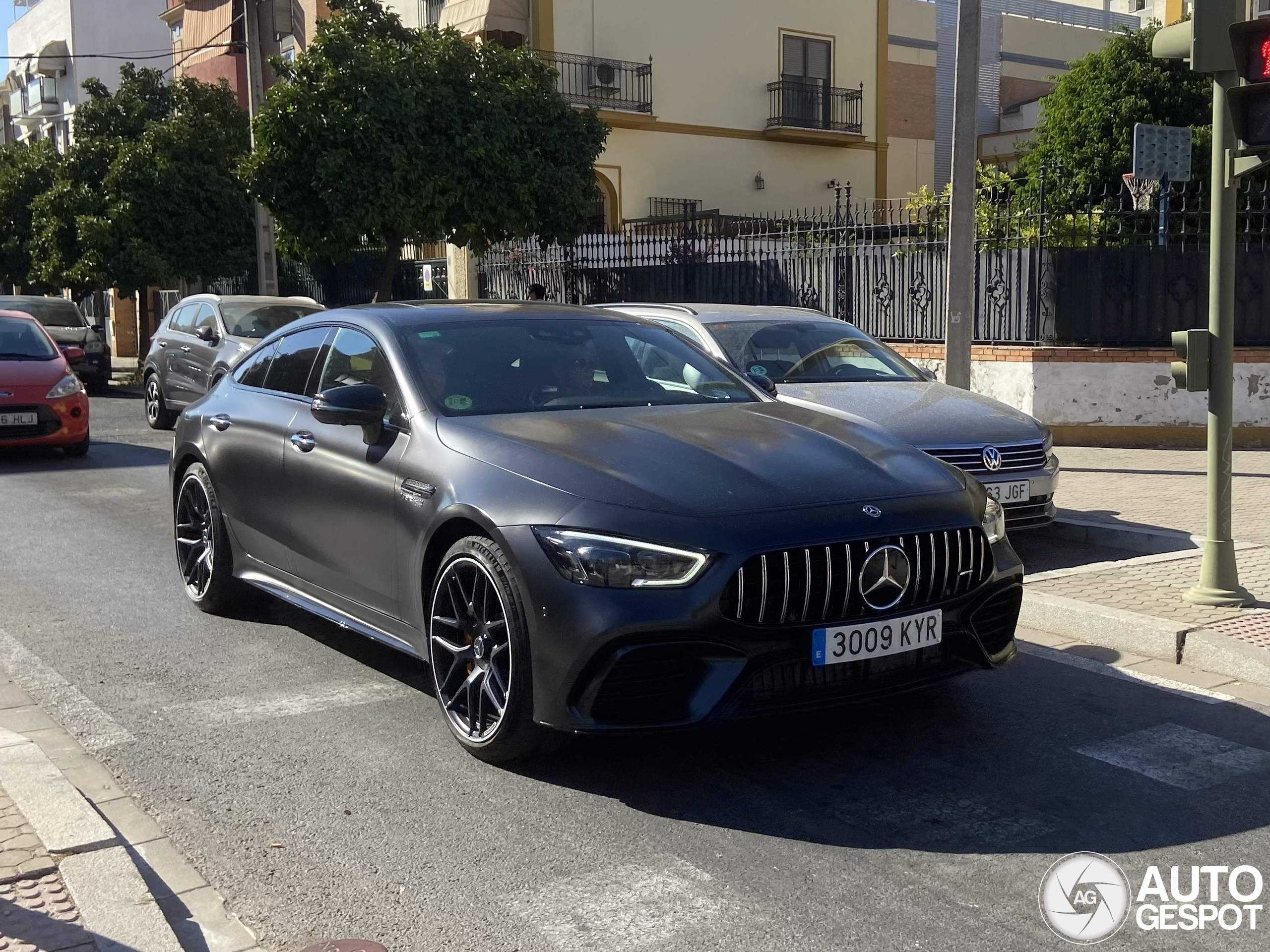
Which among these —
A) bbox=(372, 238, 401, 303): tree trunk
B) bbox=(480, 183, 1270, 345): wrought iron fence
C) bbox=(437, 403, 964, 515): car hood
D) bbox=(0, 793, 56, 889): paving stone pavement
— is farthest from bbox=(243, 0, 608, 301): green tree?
bbox=(0, 793, 56, 889): paving stone pavement

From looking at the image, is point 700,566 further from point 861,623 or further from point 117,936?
point 117,936

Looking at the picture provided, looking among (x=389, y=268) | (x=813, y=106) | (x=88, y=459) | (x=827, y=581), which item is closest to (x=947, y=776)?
(x=827, y=581)

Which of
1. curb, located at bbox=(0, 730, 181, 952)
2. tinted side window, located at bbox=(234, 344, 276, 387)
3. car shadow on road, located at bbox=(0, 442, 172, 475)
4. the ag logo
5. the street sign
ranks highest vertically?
the street sign

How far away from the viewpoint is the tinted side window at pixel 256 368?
22.1 ft

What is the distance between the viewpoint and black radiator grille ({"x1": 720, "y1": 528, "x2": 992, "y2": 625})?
4223 mm

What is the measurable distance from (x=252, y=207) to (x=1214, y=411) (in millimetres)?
23602

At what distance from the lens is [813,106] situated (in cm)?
3156

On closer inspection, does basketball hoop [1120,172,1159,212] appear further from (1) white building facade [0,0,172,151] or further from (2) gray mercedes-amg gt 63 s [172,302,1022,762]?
(1) white building facade [0,0,172,151]

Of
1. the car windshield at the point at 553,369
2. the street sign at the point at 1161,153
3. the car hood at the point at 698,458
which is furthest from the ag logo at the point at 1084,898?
the street sign at the point at 1161,153

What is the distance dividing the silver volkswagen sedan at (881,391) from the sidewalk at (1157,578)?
2.10 feet

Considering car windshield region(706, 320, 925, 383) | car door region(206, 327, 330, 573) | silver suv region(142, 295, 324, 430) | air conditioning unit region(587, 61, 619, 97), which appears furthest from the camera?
air conditioning unit region(587, 61, 619, 97)

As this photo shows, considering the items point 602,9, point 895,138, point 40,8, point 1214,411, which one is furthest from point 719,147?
point 40,8

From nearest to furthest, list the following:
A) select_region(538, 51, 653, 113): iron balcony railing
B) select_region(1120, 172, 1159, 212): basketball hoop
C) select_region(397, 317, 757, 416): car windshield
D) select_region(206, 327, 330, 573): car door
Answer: select_region(397, 317, 757, 416): car windshield, select_region(206, 327, 330, 573): car door, select_region(1120, 172, 1159, 212): basketball hoop, select_region(538, 51, 653, 113): iron balcony railing

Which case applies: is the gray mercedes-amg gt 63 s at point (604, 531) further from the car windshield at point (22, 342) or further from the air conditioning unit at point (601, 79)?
the air conditioning unit at point (601, 79)
